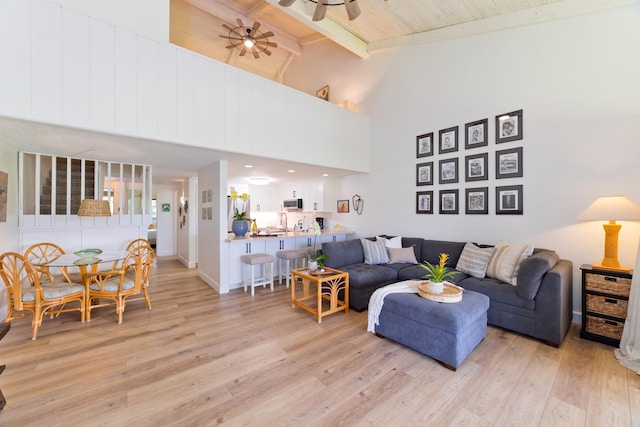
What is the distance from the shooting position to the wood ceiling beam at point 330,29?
4.09 metres

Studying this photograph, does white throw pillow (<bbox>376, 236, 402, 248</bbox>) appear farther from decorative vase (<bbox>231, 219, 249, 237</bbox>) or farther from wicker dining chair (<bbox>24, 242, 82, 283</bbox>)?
wicker dining chair (<bbox>24, 242, 82, 283</bbox>)

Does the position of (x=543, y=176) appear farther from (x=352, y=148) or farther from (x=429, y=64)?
(x=352, y=148)

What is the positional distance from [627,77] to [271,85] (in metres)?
4.54

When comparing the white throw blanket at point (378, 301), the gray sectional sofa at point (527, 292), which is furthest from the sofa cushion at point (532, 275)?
the white throw blanket at point (378, 301)

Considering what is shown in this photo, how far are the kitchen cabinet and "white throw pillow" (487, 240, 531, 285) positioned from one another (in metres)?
3.78

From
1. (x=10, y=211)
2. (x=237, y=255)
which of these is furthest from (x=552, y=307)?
(x=10, y=211)

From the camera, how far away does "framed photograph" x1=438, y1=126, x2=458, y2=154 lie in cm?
434

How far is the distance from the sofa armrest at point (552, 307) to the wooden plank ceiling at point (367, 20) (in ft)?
10.8

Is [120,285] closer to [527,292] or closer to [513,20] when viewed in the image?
[527,292]

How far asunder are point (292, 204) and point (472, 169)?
176 inches

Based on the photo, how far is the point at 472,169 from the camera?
4141 millimetres

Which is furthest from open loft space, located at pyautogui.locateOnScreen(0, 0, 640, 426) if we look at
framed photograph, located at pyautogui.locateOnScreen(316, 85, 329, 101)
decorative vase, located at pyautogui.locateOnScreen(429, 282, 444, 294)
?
framed photograph, located at pyautogui.locateOnScreen(316, 85, 329, 101)

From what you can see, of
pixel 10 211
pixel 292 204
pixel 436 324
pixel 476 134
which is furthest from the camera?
pixel 292 204

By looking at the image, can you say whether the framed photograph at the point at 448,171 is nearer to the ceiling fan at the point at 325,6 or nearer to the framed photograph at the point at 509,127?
the framed photograph at the point at 509,127
